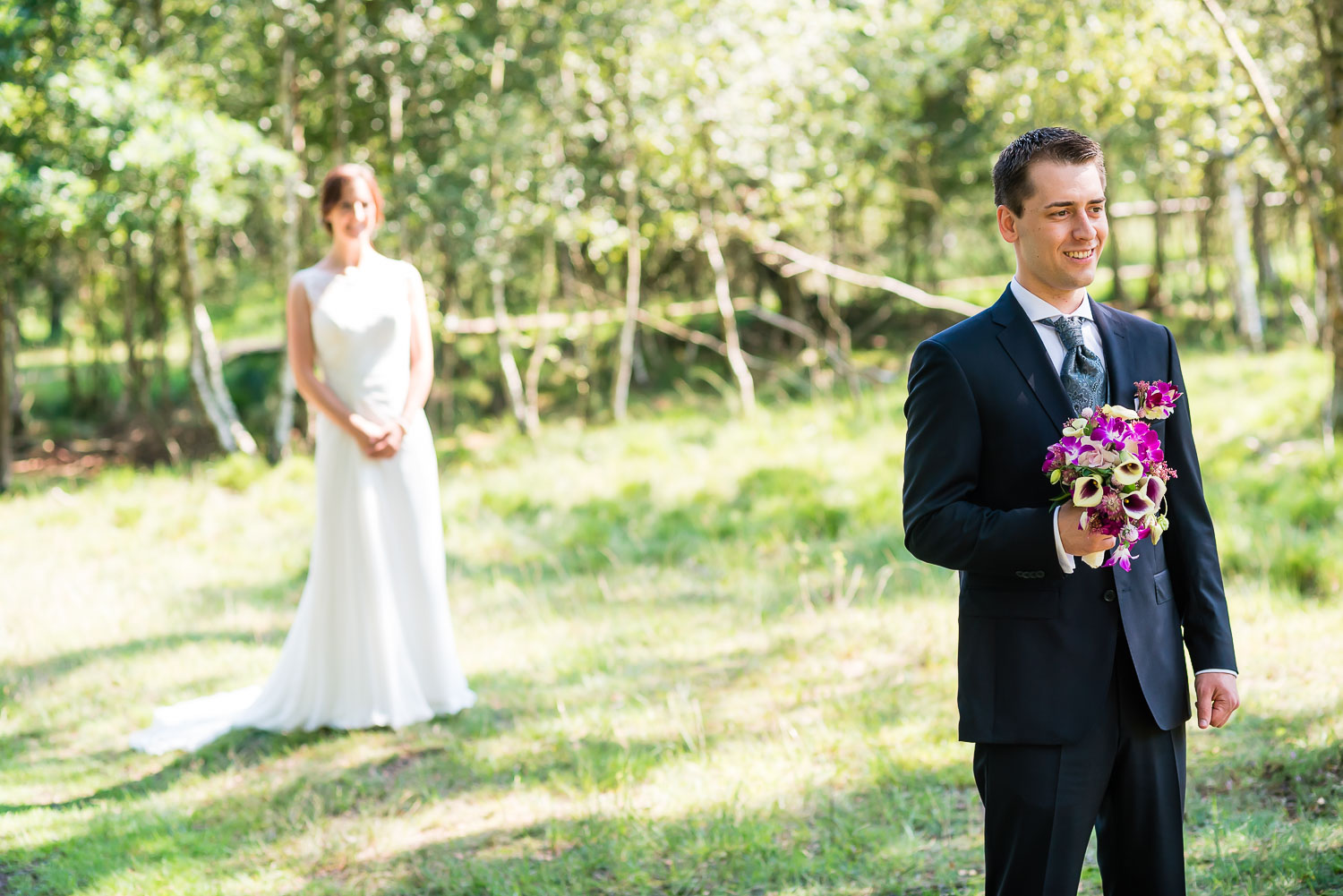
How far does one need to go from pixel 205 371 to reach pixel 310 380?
24.7ft

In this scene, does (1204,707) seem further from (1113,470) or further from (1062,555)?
(1113,470)

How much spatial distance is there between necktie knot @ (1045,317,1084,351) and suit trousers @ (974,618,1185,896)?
59 centimetres

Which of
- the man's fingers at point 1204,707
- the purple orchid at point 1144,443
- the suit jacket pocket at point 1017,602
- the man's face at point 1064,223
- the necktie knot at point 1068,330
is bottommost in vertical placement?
the man's fingers at point 1204,707

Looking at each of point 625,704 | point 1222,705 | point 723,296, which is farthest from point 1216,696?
point 723,296

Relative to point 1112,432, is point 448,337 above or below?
above

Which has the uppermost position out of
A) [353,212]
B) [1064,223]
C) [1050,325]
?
[353,212]

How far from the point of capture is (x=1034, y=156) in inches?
90.8

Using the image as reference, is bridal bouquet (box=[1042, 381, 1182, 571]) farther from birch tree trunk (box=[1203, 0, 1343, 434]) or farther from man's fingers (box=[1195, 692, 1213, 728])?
birch tree trunk (box=[1203, 0, 1343, 434])

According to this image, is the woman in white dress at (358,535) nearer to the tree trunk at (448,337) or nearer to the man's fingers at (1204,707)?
the man's fingers at (1204,707)

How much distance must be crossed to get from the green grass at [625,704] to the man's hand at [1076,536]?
6.06 ft

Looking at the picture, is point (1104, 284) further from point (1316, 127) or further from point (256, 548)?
point (256, 548)

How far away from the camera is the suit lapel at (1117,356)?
241 centimetres

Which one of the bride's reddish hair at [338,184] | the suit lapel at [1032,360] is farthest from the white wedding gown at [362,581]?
the suit lapel at [1032,360]

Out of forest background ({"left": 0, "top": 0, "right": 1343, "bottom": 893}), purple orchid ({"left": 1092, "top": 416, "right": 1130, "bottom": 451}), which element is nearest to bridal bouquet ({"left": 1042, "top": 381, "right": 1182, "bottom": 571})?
purple orchid ({"left": 1092, "top": 416, "right": 1130, "bottom": 451})
